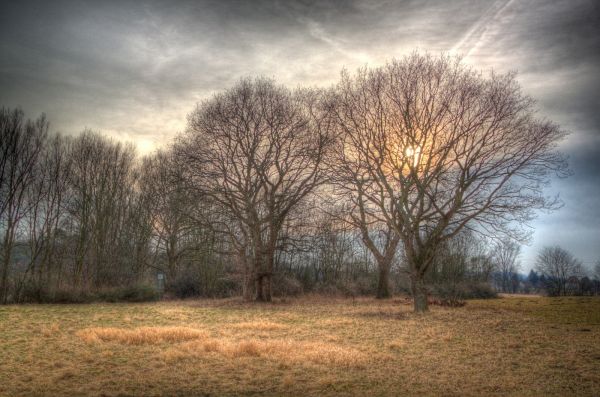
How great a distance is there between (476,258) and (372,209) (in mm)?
31203

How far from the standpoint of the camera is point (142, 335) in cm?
1169

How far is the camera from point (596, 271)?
44812 mm

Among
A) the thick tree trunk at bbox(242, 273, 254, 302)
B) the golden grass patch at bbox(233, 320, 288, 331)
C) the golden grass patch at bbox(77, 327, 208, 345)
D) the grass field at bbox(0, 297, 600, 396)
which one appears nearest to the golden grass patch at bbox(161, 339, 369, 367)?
the grass field at bbox(0, 297, 600, 396)

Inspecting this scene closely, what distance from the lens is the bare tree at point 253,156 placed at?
25453 mm

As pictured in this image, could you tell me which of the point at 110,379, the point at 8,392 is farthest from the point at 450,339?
the point at 8,392

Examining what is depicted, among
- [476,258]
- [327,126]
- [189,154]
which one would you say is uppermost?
[327,126]

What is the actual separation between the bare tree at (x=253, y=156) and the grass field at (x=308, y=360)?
12.1 metres

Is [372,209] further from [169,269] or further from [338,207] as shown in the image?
[169,269]

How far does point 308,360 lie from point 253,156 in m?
18.7

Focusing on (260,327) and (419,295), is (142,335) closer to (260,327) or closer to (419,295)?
(260,327)

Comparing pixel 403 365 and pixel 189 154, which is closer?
pixel 403 365

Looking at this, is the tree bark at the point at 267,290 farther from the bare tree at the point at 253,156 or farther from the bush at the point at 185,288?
the bush at the point at 185,288

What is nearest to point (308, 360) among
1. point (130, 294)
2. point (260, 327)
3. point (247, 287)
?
point (260, 327)

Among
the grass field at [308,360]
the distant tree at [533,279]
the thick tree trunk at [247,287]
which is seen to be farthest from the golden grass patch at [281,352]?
the distant tree at [533,279]
